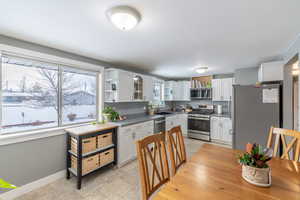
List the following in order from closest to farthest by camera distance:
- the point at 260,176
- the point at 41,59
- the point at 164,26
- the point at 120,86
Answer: the point at 260,176 < the point at 164,26 < the point at 41,59 < the point at 120,86

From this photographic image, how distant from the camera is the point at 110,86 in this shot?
3.22 meters

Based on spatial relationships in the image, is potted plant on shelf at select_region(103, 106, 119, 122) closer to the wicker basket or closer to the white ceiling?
the white ceiling

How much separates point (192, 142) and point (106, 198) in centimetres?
315

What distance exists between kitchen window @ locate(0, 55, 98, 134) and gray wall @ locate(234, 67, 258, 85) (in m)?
4.10

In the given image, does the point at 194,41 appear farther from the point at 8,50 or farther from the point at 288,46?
the point at 8,50

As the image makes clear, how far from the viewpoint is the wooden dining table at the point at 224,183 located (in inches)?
34.4

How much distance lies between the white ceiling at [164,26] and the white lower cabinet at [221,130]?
7.19 ft

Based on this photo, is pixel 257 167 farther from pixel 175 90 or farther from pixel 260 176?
pixel 175 90

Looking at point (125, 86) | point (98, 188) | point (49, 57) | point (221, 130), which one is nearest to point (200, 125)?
point (221, 130)

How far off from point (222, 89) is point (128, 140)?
3.55 metres

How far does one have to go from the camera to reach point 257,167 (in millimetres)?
991

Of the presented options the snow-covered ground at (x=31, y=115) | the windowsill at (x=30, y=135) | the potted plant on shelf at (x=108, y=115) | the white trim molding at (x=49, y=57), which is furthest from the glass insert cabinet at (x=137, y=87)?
the windowsill at (x=30, y=135)

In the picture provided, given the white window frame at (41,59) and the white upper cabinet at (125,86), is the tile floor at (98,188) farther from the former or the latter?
the white upper cabinet at (125,86)

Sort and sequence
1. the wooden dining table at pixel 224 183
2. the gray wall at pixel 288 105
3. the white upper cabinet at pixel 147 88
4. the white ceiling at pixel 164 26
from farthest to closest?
the white upper cabinet at pixel 147 88, the gray wall at pixel 288 105, the white ceiling at pixel 164 26, the wooden dining table at pixel 224 183
